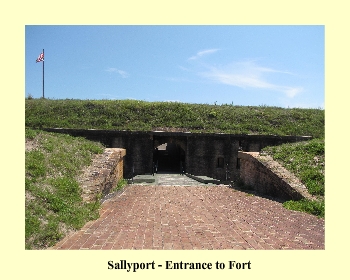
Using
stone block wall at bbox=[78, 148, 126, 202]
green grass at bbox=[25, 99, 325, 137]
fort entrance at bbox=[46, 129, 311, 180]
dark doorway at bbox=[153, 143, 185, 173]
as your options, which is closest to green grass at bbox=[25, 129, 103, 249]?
stone block wall at bbox=[78, 148, 126, 202]

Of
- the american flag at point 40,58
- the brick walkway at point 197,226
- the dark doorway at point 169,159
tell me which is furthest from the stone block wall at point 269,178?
the american flag at point 40,58

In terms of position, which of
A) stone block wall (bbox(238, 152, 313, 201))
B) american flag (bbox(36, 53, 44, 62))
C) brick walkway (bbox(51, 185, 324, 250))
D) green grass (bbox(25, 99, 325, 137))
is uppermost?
american flag (bbox(36, 53, 44, 62))

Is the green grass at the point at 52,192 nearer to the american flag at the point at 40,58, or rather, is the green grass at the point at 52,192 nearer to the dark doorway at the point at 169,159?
the dark doorway at the point at 169,159

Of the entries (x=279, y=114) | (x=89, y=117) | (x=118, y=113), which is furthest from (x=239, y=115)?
(x=89, y=117)

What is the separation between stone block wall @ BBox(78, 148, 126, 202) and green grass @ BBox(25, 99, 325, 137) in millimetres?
8011

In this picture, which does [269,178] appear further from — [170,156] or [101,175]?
[170,156]

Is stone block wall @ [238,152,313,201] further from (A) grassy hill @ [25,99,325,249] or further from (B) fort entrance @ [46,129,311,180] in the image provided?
(B) fort entrance @ [46,129,311,180]

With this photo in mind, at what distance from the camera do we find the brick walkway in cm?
456

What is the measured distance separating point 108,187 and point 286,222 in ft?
17.9

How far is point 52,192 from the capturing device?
21.6 feet

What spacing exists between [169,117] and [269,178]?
465 inches

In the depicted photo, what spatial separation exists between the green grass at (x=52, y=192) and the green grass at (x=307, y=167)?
16.9 ft

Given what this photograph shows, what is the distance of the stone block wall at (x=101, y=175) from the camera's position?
7682 millimetres

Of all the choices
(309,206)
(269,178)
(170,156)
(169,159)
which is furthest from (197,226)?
(170,156)
